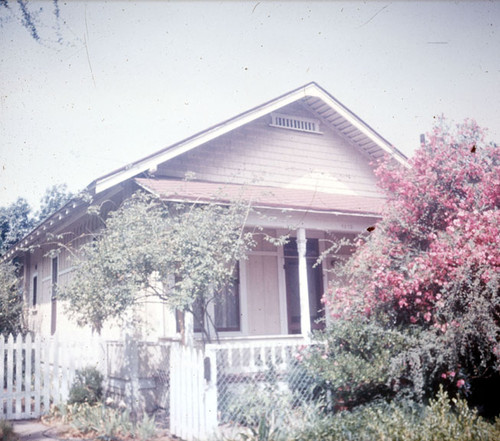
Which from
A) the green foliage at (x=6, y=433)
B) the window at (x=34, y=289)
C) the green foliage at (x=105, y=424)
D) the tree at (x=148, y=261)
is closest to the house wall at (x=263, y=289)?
the tree at (x=148, y=261)

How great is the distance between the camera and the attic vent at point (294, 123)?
14315 millimetres

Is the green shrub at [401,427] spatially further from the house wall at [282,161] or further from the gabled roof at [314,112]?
the house wall at [282,161]

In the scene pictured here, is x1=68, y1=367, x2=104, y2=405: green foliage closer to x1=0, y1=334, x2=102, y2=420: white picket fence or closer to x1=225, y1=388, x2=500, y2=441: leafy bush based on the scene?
x1=0, y1=334, x2=102, y2=420: white picket fence

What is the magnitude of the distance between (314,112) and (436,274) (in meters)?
8.21

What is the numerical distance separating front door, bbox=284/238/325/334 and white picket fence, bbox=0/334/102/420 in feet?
15.3

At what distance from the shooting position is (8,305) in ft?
52.8

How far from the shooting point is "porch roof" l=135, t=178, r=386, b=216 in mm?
9867

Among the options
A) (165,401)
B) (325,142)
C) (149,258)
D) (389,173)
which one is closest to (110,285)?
(149,258)

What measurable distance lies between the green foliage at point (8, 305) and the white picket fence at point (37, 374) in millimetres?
5430

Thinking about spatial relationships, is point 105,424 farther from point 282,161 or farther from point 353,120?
point 353,120

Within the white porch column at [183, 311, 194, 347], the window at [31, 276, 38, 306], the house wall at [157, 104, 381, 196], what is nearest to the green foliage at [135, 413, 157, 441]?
the white porch column at [183, 311, 194, 347]

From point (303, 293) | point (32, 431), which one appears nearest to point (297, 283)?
point (303, 293)

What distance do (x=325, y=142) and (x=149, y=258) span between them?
8045 millimetres

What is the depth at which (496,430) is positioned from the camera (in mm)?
5738
